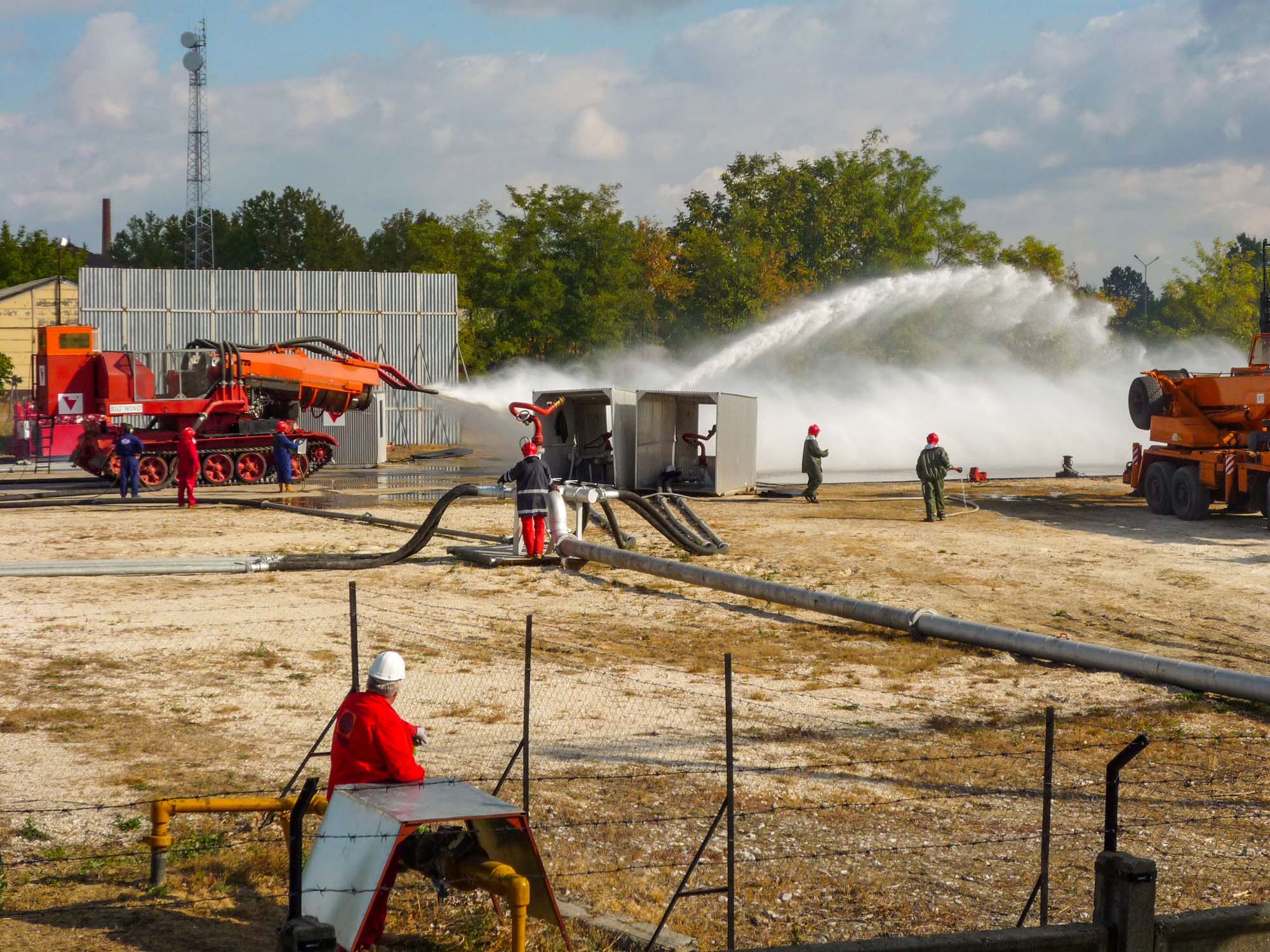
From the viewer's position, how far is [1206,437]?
23.5 m

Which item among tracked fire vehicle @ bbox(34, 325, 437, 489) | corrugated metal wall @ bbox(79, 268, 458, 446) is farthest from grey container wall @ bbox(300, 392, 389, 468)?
tracked fire vehicle @ bbox(34, 325, 437, 489)

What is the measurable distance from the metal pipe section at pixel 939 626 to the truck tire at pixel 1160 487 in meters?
12.6

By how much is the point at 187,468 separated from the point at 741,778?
1844cm

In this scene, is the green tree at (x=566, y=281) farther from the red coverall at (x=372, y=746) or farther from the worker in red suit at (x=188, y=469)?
the red coverall at (x=372, y=746)

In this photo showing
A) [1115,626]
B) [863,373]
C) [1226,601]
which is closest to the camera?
[1115,626]

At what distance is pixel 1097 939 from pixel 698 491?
2261 cm

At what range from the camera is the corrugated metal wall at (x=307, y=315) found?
45.3 metres

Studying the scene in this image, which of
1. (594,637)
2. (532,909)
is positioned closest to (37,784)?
(532,909)

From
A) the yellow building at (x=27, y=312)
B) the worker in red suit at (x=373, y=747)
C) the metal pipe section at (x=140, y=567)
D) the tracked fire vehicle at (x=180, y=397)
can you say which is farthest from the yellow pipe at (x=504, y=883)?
the yellow building at (x=27, y=312)

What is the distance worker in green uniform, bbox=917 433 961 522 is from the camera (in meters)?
22.5

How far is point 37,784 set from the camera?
310 inches

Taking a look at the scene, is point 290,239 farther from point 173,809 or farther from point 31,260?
point 173,809

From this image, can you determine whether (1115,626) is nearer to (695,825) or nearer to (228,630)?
(695,825)

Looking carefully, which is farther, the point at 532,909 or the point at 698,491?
the point at 698,491
